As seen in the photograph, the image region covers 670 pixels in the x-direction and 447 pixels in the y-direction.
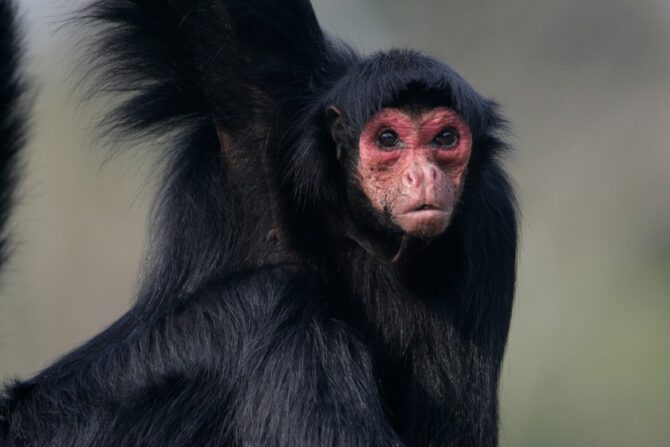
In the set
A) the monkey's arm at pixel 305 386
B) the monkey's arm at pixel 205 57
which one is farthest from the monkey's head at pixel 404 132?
the monkey's arm at pixel 305 386

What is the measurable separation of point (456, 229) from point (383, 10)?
37.7 ft

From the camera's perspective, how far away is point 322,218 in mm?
6129

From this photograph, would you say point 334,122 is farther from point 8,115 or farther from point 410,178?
point 8,115

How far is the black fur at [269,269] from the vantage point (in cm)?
573

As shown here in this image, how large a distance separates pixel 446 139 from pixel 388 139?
30cm

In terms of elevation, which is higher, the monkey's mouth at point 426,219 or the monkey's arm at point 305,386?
the monkey's mouth at point 426,219

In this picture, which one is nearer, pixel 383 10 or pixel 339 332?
pixel 339 332

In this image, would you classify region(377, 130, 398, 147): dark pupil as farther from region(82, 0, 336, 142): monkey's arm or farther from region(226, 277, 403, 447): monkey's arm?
region(226, 277, 403, 447): monkey's arm

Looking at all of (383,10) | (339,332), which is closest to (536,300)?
(383,10)

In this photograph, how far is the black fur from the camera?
5.73 metres

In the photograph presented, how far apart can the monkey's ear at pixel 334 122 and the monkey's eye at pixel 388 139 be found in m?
0.27

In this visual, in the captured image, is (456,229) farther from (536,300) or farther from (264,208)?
(536,300)

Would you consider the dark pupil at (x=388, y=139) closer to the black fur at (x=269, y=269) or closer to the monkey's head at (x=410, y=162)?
the monkey's head at (x=410, y=162)

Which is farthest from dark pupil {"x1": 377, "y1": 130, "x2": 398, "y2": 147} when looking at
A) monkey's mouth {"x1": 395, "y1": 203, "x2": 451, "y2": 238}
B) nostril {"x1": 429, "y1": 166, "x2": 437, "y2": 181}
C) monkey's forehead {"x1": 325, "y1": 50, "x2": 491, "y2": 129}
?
monkey's mouth {"x1": 395, "y1": 203, "x2": 451, "y2": 238}
